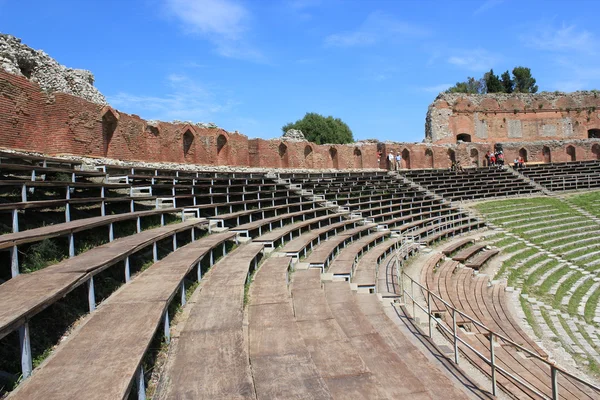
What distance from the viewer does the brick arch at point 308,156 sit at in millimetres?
22922

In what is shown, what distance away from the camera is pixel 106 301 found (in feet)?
12.2

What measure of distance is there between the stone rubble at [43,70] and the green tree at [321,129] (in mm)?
39897

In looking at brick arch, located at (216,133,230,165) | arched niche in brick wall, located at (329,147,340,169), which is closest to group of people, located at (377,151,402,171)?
arched niche in brick wall, located at (329,147,340,169)

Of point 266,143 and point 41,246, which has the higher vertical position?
point 266,143

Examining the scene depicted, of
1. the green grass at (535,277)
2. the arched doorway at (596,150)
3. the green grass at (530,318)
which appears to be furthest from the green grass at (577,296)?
the arched doorway at (596,150)

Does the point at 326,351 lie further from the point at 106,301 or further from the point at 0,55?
the point at 0,55

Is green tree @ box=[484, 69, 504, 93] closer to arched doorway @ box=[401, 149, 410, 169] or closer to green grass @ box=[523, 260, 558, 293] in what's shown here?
arched doorway @ box=[401, 149, 410, 169]

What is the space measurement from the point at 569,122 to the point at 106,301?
1663 inches

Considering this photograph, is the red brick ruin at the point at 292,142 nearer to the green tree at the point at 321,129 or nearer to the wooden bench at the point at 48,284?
the wooden bench at the point at 48,284

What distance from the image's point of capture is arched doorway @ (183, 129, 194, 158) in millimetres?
16575

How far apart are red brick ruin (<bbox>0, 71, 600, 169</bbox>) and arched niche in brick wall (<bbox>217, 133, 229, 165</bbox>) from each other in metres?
0.04

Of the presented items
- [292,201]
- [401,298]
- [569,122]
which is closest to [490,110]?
[569,122]

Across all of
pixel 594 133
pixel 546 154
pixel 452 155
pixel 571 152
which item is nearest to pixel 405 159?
pixel 452 155

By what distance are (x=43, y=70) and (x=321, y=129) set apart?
4283cm
